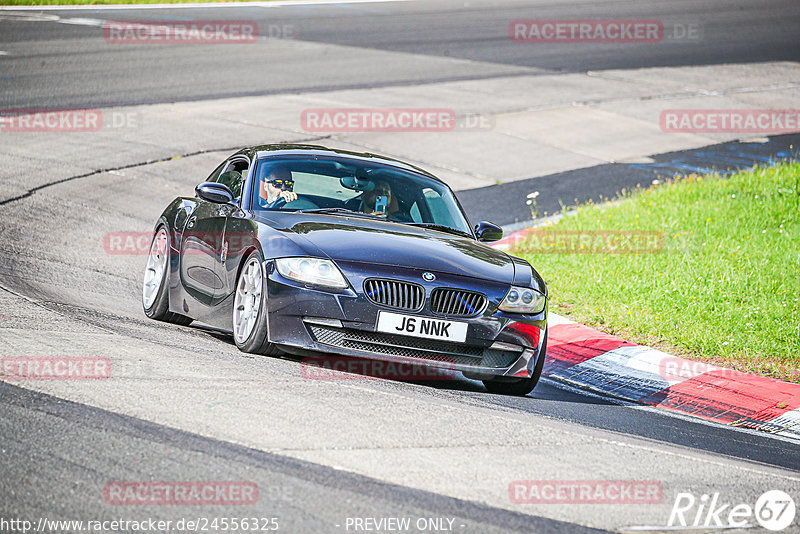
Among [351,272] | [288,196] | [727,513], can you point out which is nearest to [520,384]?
[351,272]

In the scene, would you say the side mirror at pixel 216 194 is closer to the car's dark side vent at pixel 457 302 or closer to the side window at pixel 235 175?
the side window at pixel 235 175

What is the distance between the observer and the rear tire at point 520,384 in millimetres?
7449

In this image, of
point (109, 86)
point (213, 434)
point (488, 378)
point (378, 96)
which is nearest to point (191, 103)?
point (109, 86)

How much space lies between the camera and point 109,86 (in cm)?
2039

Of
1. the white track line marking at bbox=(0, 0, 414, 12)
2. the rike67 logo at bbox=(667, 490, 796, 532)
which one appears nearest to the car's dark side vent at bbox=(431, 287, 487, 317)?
the rike67 logo at bbox=(667, 490, 796, 532)

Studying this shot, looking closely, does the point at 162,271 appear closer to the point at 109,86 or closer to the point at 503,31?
the point at 109,86

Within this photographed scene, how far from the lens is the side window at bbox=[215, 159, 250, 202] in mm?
8555

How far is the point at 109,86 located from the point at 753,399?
602 inches

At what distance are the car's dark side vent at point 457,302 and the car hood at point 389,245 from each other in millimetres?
150

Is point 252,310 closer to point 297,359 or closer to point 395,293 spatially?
point 297,359

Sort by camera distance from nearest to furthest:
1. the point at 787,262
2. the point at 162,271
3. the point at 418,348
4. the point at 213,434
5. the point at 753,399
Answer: the point at 213,434, the point at 418,348, the point at 753,399, the point at 162,271, the point at 787,262

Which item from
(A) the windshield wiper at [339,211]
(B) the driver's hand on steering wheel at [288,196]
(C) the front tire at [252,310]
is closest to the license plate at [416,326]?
(C) the front tire at [252,310]

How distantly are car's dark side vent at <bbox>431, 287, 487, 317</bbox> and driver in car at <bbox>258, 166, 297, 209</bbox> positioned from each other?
1697 mm

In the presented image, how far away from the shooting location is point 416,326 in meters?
6.79
